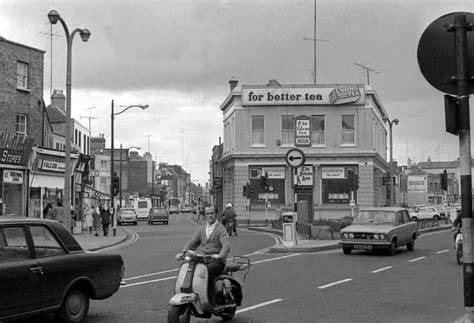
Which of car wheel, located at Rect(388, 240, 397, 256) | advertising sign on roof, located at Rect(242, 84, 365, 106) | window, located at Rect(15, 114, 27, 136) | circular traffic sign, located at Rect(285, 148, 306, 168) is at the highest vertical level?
advertising sign on roof, located at Rect(242, 84, 365, 106)

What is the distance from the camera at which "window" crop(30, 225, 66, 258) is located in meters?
7.93

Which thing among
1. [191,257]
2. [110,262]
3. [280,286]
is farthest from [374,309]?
[110,262]

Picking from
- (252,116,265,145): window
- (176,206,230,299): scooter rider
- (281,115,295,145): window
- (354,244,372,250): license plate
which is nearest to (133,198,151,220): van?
(252,116,265,145): window

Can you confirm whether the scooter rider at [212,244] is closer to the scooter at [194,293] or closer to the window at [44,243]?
the scooter at [194,293]

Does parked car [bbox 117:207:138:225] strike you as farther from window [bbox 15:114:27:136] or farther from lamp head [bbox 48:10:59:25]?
lamp head [bbox 48:10:59:25]

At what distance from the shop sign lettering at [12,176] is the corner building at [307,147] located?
22006 mm

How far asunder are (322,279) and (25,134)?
22755mm

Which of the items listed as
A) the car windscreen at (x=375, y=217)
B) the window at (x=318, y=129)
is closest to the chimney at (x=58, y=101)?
the window at (x=318, y=129)

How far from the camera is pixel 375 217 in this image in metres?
20.9

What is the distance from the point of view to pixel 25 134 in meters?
31.9

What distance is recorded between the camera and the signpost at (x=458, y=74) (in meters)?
6.39

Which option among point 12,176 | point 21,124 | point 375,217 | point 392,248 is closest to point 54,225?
point 392,248

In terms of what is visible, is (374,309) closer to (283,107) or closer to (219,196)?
(283,107)

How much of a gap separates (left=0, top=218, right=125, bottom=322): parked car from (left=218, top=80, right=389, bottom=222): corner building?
132ft
